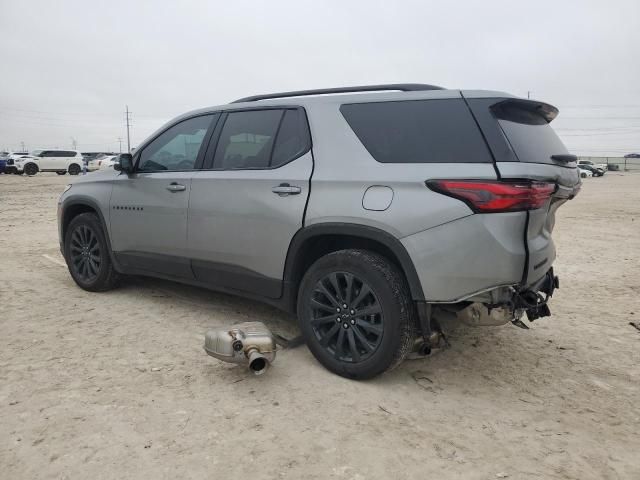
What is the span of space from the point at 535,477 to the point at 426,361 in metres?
Answer: 1.36

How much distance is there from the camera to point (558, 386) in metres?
3.24

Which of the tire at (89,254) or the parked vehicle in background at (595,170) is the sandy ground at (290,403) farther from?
the parked vehicle in background at (595,170)

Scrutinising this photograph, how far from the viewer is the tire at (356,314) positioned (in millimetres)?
2932

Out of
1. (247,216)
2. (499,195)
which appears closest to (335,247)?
(247,216)

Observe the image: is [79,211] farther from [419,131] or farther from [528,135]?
[528,135]

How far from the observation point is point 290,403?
9.54ft

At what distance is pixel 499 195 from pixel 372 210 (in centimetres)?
73

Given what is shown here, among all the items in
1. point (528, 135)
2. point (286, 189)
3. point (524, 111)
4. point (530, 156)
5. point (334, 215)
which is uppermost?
point (524, 111)

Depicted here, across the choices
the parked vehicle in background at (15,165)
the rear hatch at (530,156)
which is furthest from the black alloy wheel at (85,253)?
the parked vehicle in background at (15,165)

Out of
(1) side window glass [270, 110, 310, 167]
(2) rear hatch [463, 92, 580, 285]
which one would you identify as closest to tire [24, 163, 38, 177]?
(1) side window glass [270, 110, 310, 167]

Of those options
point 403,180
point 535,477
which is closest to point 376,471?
point 535,477

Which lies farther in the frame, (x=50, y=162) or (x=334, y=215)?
(x=50, y=162)

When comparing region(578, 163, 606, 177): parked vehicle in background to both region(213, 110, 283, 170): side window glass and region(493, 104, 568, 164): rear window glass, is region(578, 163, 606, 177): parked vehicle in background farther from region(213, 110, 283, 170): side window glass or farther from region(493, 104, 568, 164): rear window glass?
region(213, 110, 283, 170): side window glass

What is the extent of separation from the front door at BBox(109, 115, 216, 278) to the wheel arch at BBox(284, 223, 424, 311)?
109 centimetres
